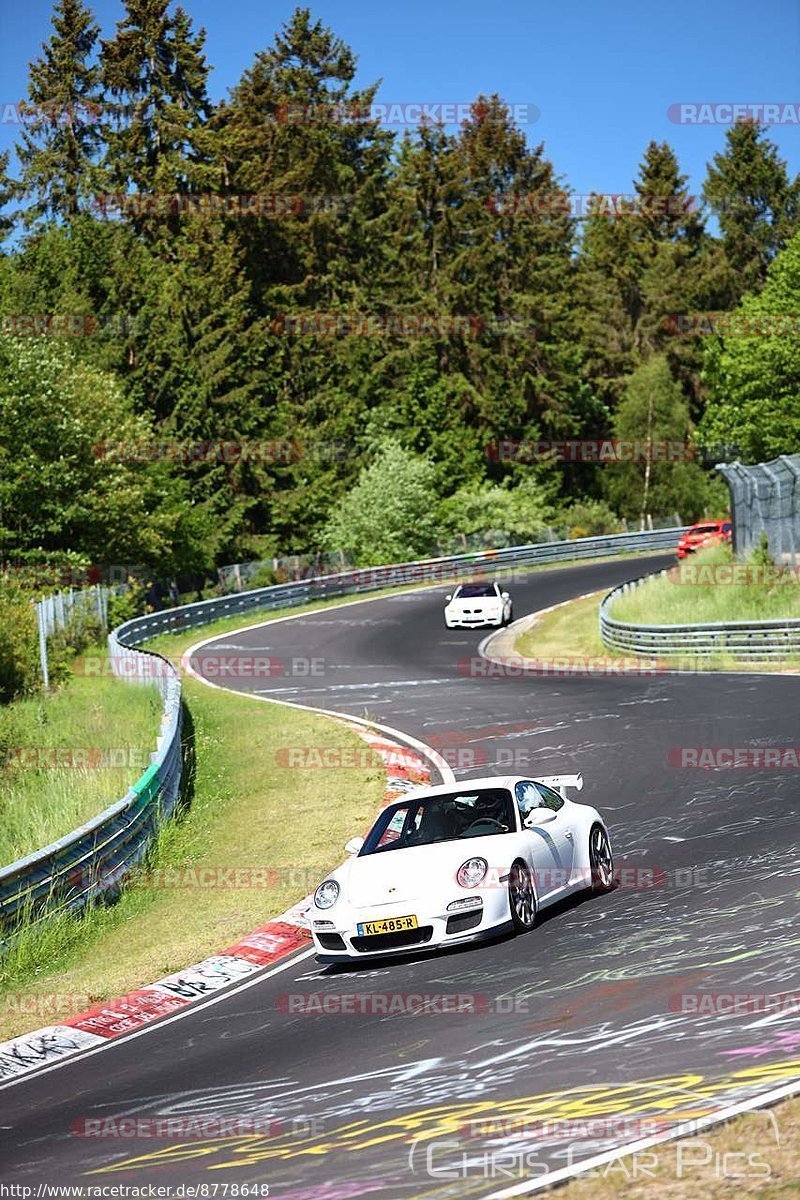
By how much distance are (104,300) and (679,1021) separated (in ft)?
233

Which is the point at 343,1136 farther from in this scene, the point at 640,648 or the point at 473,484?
the point at 473,484

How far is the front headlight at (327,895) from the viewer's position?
11227 millimetres

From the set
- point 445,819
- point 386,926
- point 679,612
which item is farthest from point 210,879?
point 679,612

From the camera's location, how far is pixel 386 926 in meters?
10.8

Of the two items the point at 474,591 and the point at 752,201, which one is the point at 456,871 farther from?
the point at 752,201

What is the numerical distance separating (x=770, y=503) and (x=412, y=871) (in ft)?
87.0

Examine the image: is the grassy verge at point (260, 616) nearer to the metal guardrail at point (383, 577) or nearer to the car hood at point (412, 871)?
the metal guardrail at point (383, 577)

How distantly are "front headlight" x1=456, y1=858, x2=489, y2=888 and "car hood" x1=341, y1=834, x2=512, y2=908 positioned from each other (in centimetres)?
4

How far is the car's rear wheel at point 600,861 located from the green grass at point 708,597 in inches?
823

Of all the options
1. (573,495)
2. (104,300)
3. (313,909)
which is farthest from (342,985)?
(573,495)

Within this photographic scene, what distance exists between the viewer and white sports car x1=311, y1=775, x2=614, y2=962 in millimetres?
10820

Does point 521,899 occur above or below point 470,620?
below

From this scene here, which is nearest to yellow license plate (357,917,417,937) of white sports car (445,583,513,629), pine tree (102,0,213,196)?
white sports car (445,583,513,629)

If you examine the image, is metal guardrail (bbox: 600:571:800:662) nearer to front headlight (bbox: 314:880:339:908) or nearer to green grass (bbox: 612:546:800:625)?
green grass (bbox: 612:546:800:625)
